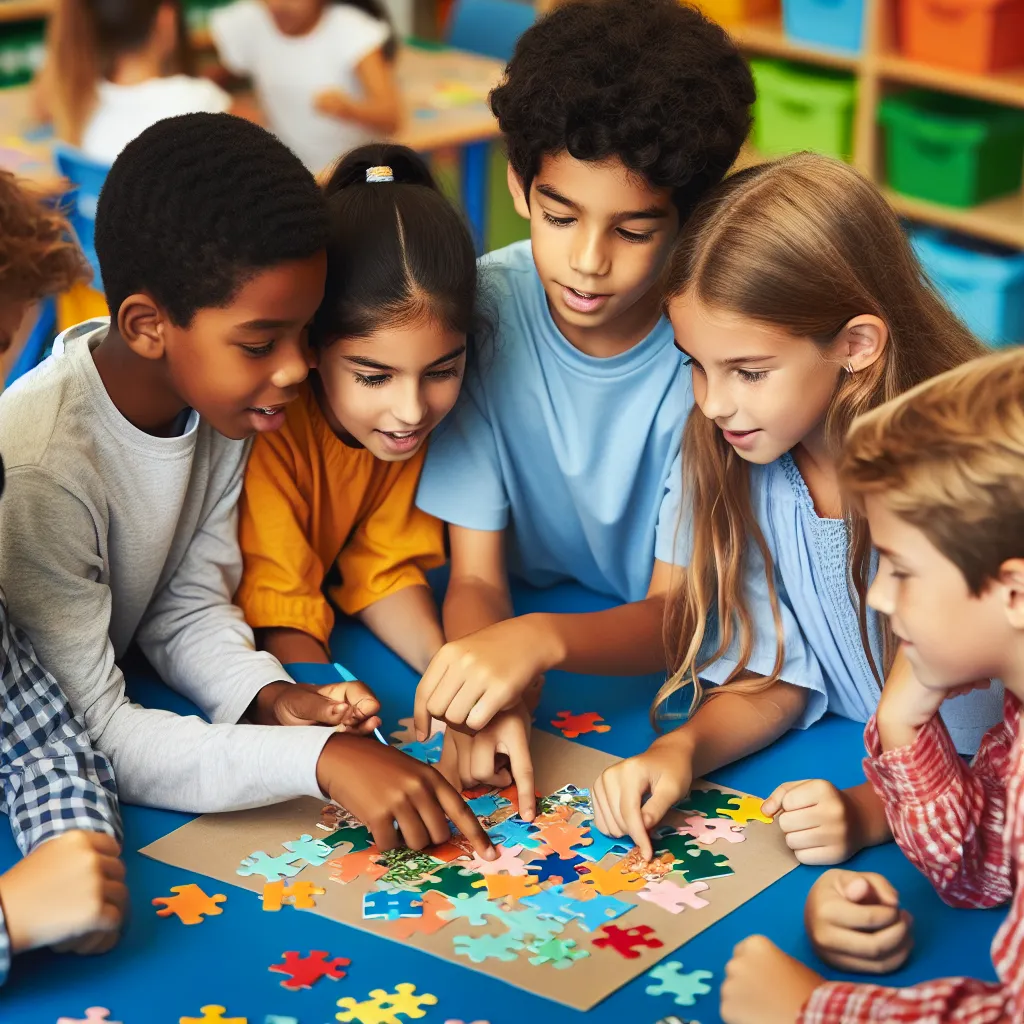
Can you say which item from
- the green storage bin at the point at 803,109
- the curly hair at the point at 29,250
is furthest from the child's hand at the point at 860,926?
the green storage bin at the point at 803,109

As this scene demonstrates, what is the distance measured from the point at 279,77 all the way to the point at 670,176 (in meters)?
2.10

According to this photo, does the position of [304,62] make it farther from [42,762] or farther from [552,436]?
[42,762]

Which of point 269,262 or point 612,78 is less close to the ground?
point 612,78

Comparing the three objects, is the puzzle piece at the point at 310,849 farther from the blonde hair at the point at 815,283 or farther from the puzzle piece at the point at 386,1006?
the blonde hair at the point at 815,283

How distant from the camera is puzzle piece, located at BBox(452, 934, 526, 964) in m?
1.14

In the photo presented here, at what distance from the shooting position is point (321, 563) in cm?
Answer: 166

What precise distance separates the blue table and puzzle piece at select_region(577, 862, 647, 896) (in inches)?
3.1

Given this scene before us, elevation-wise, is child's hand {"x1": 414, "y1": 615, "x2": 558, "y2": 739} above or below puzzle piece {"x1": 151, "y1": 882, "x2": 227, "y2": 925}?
above

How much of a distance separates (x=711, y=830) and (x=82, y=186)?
157 centimetres

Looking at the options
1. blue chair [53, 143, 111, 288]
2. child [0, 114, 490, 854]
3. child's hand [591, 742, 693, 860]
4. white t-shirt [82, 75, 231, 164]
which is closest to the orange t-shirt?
child [0, 114, 490, 854]

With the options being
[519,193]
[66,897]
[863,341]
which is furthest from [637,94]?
[66,897]

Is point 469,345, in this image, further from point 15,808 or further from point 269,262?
point 15,808

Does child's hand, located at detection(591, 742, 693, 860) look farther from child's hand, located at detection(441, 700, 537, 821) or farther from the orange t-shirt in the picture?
the orange t-shirt

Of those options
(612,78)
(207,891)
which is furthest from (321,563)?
(612,78)
